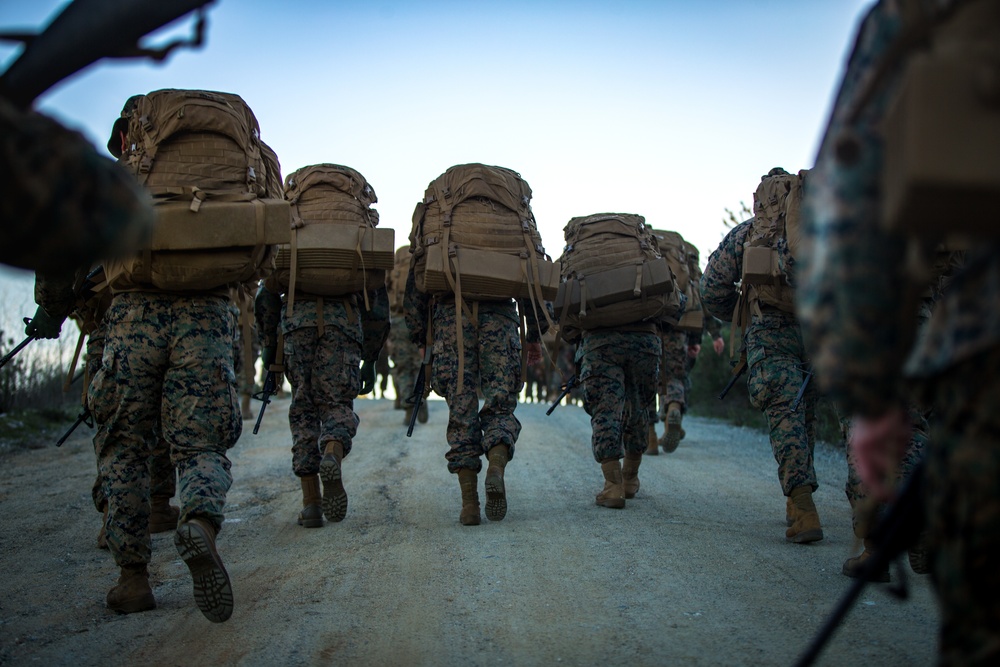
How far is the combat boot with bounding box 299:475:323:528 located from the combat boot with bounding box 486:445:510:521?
129 cm

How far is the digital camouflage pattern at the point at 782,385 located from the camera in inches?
242

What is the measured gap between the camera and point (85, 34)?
8.54ft

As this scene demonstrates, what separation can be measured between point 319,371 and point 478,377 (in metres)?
1.22

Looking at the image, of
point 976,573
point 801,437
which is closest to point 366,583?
point 801,437

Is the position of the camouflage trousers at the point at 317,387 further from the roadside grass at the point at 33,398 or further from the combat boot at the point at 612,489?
the roadside grass at the point at 33,398

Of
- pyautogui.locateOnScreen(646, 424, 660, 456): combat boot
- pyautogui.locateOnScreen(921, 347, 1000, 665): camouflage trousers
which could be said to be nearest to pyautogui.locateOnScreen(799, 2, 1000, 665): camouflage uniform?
pyautogui.locateOnScreen(921, 347, 1000, 665): camouflage trousers

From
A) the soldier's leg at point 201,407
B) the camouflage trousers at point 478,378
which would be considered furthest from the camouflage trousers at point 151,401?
the camouflage trousers at point 478,378

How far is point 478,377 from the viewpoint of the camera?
720 cm

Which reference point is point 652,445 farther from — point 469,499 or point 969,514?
point 969,514

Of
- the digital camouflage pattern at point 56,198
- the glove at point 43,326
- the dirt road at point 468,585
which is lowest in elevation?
the dirt road at point 468,585

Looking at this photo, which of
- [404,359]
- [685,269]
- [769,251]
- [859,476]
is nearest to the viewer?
[859,476]

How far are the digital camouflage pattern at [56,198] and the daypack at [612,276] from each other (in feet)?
18.0

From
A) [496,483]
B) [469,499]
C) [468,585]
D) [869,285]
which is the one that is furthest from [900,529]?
[469,499]

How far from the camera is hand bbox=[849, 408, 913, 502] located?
85.0 inches
